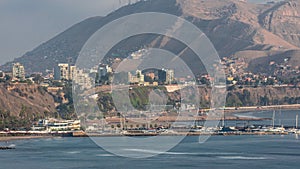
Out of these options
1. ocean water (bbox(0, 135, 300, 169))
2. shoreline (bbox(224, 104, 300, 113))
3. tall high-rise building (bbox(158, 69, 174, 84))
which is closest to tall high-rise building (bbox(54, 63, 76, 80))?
tall high-rise building (bbox(158, 69, 174, 84))

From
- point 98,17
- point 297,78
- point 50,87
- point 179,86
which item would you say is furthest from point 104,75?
point 98,17

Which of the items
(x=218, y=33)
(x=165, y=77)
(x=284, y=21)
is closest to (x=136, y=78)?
(x=165, y=77)

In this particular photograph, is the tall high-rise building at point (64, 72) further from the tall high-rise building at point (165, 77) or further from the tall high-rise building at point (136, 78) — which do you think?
the tall high-rise building at point (165, 77)

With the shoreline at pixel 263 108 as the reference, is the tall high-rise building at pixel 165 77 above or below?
above

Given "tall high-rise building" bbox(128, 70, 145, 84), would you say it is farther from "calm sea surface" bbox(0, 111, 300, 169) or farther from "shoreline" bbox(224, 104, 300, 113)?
"calm sea surface" bbox(0, 111, 300, 169)

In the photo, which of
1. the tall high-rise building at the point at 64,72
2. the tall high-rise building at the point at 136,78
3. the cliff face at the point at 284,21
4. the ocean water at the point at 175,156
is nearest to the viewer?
the ocean water at the point at 175,156

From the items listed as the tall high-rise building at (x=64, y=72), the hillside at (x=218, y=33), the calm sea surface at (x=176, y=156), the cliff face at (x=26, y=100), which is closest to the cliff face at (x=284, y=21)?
the hillside at (x=218, y=33)

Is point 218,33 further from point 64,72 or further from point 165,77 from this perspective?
point 64,72
